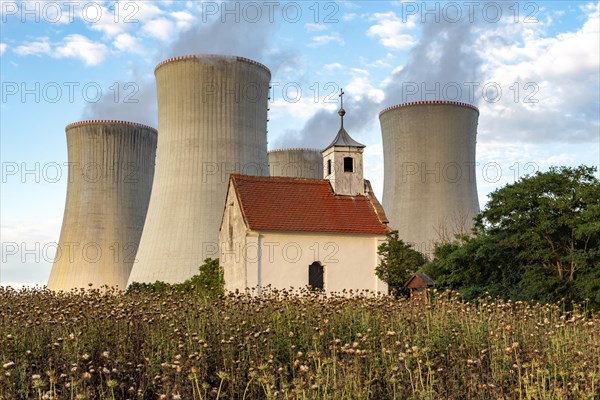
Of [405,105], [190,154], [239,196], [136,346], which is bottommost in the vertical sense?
[136,346]

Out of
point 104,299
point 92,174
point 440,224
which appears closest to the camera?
point 104,299

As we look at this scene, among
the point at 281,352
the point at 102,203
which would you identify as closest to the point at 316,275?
the point at 281,352

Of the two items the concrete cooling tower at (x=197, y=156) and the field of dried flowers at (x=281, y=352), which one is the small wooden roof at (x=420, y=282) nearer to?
the field of dried flowers at (x=281, y=352)

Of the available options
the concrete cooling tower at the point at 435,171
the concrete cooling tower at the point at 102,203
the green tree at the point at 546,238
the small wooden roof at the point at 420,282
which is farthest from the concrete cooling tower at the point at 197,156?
the green tree at the point at 546,238

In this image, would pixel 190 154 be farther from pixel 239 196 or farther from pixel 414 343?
pixel 414 343

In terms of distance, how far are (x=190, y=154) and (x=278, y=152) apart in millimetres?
26129

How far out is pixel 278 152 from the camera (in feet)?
185

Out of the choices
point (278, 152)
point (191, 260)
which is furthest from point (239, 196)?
point (278, 152)

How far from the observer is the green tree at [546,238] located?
1881 cm

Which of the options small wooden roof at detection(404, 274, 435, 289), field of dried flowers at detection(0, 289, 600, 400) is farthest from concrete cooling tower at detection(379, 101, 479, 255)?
field of dried flowers at detection(0, 289, 600, 400)

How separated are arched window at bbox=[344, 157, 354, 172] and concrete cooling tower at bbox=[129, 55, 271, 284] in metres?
5.68

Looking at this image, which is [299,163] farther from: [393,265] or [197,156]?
[393,265]

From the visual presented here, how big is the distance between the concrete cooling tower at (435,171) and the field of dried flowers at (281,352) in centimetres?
2665

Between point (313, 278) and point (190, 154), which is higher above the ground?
point (190, 154)
